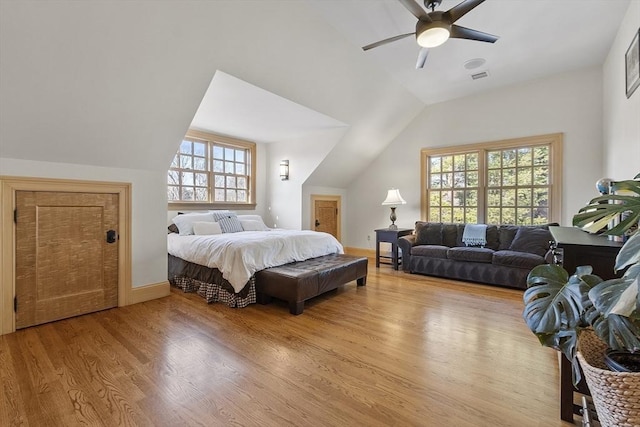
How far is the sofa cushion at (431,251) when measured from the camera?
183 inches

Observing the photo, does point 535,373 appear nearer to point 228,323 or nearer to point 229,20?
point 228,323

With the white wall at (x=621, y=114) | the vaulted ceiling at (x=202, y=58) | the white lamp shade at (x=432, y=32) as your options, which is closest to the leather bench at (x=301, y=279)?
the vaulted ceiling at (x=202, y=58)

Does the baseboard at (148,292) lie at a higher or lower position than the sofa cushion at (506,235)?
lower

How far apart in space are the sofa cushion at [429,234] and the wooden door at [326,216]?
1952 millimetres

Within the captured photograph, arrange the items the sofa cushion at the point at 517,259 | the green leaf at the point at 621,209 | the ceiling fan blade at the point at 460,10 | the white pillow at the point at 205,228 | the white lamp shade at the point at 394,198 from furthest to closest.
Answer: the white lamp shade at the point at 394,198
the white pillow at the point at 205,228
the sofa cushion at the point at 517,259
the ceiling fan blade at the point at 460,10
the green leaf at the point at 621,209

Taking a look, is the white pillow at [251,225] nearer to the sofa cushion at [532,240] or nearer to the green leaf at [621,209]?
the sofa cushion at [532,240]

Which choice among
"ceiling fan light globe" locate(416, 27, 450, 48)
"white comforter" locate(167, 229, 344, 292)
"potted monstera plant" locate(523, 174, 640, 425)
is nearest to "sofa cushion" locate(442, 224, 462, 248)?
"white comforter" locate(167, 229, 344, 292)

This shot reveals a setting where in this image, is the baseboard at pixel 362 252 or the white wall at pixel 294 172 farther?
the baseboard at pixel 362 252

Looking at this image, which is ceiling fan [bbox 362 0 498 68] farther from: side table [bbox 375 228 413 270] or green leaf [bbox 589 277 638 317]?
side table [bbox 375 228 413 270]

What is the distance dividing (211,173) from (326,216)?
8.15 feet

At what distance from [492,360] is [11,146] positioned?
4.27 metres

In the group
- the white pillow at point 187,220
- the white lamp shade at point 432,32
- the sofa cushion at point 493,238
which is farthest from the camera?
the sofa cushion at point 493,238

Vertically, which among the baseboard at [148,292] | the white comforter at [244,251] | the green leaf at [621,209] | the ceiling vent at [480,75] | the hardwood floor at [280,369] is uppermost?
the ceiling vent at [480,75]

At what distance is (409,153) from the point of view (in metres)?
5.96
